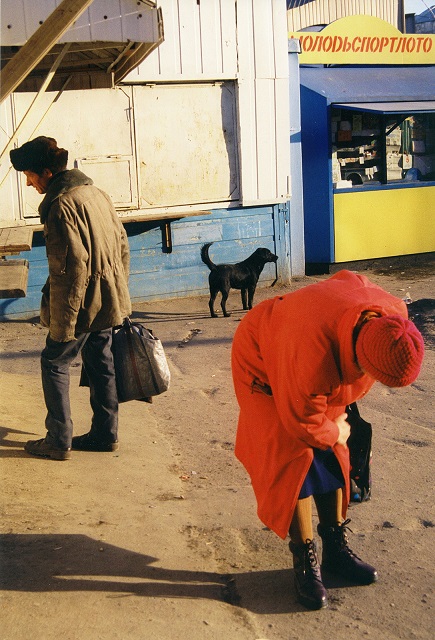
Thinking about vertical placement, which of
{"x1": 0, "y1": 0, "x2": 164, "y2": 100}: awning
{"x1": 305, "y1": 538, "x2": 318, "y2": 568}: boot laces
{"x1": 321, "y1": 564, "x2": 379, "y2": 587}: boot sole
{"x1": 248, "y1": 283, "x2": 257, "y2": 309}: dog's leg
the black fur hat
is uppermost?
{"x1": 0, "y1": 0, "x2": 164, "y2": 100}: awning

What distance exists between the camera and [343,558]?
3.60 metres

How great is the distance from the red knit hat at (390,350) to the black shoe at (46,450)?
99.0 inches

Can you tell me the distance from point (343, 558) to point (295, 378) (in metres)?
1.10


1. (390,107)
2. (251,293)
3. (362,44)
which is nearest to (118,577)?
(251,293)

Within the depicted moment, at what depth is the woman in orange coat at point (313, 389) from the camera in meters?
2.79

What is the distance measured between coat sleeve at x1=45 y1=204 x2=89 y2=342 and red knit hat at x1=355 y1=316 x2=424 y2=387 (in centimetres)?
221

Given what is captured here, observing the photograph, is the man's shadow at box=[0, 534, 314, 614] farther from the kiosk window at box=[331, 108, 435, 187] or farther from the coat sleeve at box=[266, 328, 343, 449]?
the kiosk window at box=[331, 108, 435, 187]

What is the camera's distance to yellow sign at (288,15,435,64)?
485 inches

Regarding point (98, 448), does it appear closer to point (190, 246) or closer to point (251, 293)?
point (251, 293)

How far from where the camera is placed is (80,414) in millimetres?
5785

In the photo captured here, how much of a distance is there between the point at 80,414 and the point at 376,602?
2.86 m

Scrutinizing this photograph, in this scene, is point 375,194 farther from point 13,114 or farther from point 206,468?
point 206,468

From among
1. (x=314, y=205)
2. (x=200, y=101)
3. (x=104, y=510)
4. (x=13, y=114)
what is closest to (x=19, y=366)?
(x=13, y=114)

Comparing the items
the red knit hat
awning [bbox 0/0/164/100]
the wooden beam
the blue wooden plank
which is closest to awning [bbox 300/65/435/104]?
the blue wooden plank
